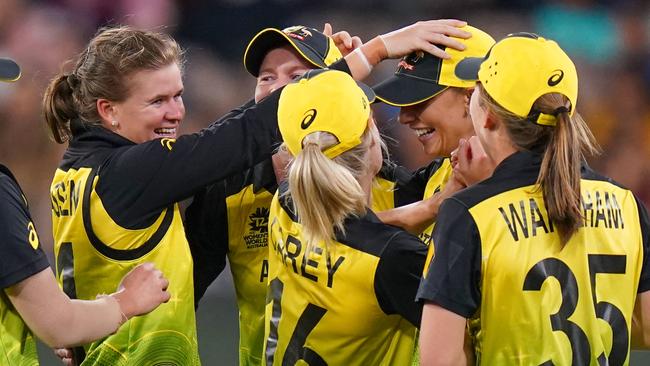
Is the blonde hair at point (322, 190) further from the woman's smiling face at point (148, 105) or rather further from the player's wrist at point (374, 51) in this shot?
the woman's smiling face at point (148, 105)

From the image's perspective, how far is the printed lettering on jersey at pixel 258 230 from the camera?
3.54 m

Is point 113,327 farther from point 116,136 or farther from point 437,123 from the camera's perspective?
point 437,123

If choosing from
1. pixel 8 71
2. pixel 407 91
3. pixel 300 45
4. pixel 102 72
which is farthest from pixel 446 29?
pixel 8 71

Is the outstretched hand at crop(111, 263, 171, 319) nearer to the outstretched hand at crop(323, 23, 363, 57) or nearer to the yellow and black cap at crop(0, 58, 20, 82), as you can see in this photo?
the yellow and black cap at crop(0, 58, 20, 82)

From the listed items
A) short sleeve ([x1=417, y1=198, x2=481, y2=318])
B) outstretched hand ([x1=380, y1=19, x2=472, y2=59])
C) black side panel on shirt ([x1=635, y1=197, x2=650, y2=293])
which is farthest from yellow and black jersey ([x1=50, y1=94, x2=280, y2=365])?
black side panel on shirt ([x1=635, y1=197, x2=650, y2=293])

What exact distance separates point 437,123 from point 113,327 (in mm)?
1311

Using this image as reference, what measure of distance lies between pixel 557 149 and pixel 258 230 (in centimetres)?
134

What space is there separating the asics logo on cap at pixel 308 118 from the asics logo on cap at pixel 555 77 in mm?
650

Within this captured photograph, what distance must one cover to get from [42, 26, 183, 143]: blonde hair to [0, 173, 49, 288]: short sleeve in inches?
30.5

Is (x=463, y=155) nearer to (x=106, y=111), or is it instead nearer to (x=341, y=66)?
(x=341, y=66)

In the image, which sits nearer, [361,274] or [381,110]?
[361,274]

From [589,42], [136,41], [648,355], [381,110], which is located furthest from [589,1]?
[136,41]

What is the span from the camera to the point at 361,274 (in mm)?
2738

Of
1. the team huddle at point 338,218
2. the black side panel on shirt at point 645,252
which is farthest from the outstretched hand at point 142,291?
the black side panel on shirt at point 645,252
